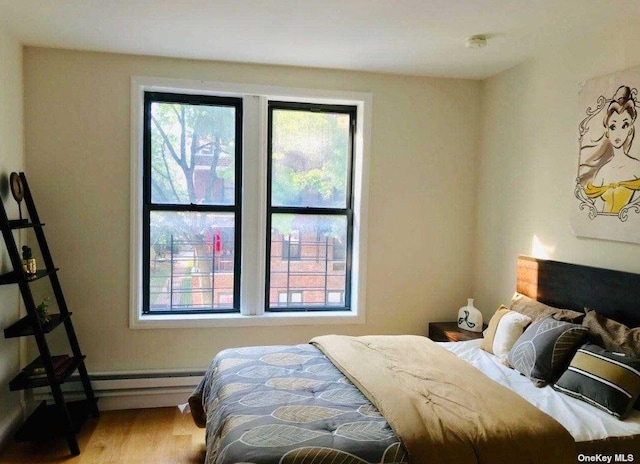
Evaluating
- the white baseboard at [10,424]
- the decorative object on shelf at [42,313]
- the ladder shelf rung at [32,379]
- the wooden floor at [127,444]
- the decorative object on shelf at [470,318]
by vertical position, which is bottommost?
the wooden floor at [127,444]

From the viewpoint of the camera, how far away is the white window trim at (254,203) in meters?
3.41

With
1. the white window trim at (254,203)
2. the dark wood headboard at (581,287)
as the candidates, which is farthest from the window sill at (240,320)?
the dark wood headboard at (581,287)

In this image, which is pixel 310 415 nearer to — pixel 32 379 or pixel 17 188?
pixel 32 379

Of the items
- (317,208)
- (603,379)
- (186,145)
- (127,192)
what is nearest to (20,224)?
(127,192)

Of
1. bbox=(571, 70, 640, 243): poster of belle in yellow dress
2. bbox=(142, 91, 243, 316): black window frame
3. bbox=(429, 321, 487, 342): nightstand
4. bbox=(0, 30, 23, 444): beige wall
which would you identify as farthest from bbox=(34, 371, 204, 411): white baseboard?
bbox=(571, 70, 640, 243): poster of belle in yellow dress

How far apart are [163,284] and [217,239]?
1.74 ft

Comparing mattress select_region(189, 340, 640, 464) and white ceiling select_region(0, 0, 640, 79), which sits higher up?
white ceiling select_region(0, 0, 640, 79)

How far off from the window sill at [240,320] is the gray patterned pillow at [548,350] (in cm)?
148

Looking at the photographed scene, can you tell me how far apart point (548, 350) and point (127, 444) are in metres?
2.51

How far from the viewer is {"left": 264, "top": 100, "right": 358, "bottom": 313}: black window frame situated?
371 cm

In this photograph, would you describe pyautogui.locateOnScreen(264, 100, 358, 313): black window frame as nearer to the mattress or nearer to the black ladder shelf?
the mattress

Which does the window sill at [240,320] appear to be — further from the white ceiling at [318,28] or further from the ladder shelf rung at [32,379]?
the white ceiling at [318,28]

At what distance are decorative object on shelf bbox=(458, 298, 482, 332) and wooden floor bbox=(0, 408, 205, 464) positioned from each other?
202 centimetres

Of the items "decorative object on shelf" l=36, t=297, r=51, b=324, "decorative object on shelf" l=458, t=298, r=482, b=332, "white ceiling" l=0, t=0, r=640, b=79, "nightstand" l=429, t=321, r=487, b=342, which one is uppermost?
"white ceiling" l=0, t=0, r=640, b=79
